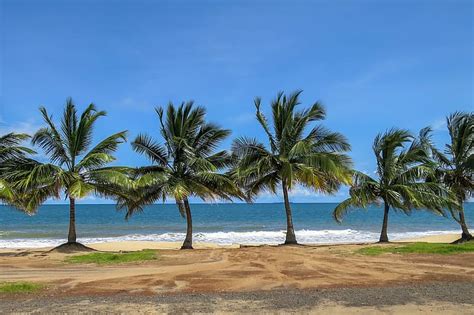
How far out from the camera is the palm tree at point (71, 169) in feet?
64.1

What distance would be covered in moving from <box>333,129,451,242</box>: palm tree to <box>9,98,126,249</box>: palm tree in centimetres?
1122

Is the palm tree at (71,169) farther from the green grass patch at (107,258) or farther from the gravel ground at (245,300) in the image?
the gravel ground at (245,300)

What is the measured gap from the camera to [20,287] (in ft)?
32.9

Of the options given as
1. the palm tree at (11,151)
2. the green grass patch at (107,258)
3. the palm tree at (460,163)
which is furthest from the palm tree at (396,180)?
the palm tree at (11,151)

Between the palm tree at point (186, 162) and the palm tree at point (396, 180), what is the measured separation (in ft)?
19.9

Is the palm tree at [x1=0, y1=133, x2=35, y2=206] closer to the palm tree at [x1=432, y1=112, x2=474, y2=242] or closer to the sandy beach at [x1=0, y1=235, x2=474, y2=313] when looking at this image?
the sandy beach at [x1=0, y1=235, x2=474, y2=313]

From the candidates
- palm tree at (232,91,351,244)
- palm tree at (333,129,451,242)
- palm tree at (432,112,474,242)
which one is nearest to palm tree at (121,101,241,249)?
palm tree at (232,91,351,244)

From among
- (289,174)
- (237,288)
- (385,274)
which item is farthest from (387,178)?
(237,288)

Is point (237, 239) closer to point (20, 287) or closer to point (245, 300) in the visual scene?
point (20, 287)

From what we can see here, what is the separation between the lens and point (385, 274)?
11531mm

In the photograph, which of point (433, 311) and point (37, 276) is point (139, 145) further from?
point (433, 311)

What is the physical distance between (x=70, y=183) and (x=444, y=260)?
15.4 metres

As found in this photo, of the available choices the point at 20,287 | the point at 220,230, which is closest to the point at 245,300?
the point at 20,287

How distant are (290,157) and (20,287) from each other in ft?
43.5
